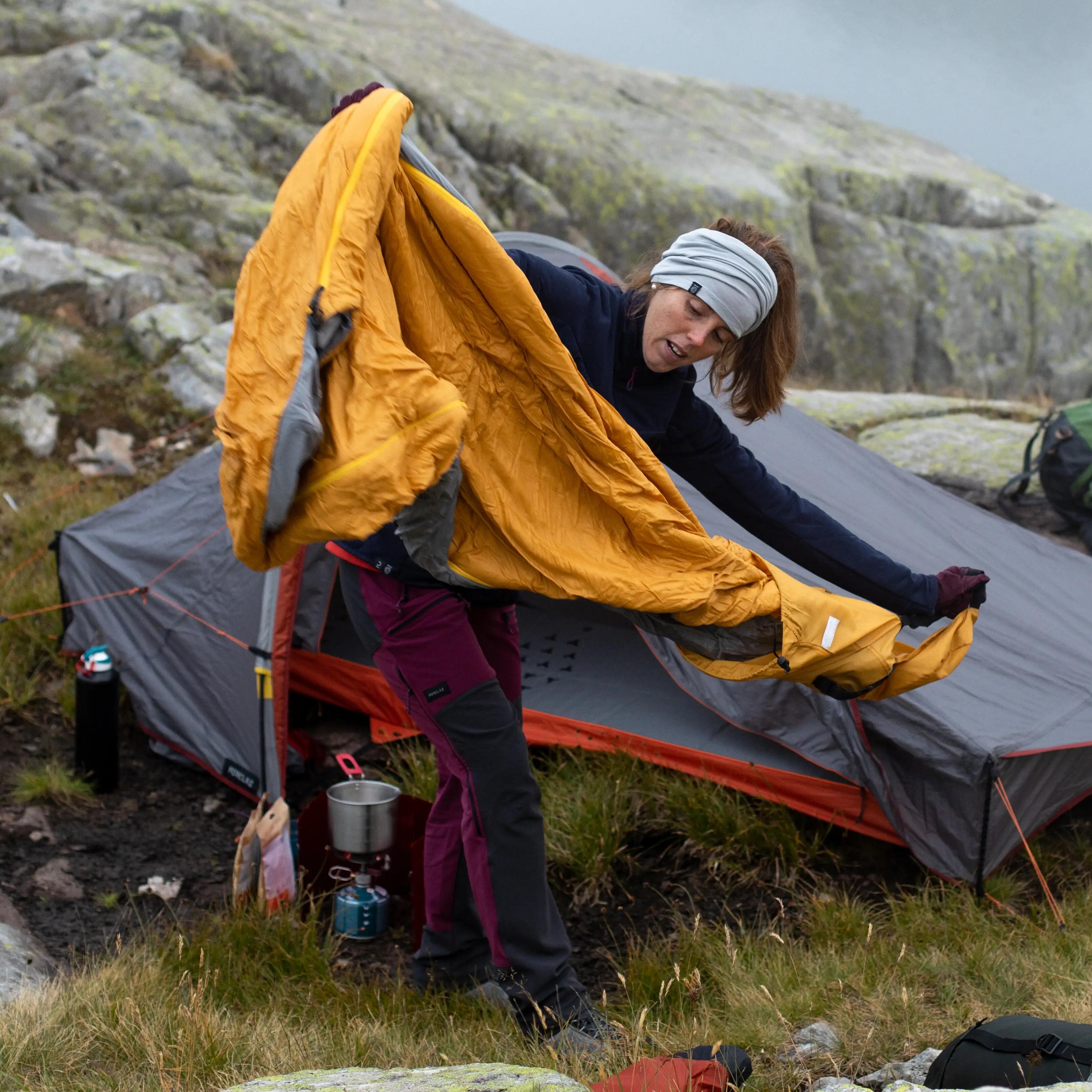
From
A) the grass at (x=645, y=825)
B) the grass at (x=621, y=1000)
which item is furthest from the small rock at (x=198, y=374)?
the grass at (x=621, y=1000)

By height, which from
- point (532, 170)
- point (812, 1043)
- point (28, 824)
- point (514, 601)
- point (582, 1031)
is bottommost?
point (28, 824)

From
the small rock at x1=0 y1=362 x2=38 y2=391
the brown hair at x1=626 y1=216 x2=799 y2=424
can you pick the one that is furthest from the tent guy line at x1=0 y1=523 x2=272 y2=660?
the small rock at x1=0 y1=362 x2=38 y2=391

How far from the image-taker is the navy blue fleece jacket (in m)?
2.44

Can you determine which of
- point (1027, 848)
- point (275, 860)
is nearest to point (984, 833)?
point (1027, 848)

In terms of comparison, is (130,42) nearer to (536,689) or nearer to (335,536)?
(536,689)

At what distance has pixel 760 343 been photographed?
264cm

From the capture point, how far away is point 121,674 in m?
4.34

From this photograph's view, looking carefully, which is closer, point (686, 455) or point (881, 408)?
point (686, 455)

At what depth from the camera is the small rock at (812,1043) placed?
2211mm

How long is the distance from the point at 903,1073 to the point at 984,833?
1.05m

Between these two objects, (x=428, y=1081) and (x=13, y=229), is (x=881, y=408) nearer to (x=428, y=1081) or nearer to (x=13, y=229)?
(x=13, y=229)

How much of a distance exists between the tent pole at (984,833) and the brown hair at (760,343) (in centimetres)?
117

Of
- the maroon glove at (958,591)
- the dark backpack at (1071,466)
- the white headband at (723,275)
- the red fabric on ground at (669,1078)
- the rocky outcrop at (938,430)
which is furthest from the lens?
the rocky outcrop at (938,430)

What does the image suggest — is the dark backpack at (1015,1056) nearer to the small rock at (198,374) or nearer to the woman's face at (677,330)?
the woman's face at (677,330)
